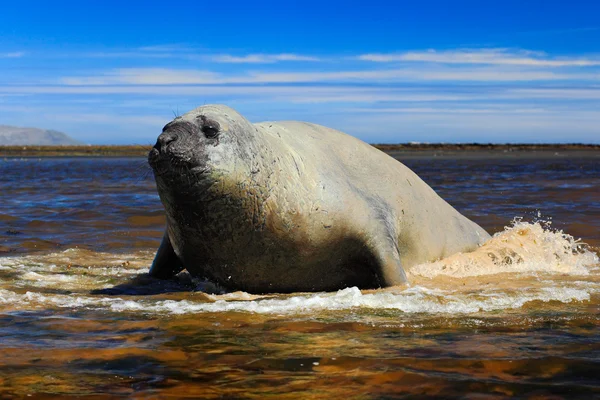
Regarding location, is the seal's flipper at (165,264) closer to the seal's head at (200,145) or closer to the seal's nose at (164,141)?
the seal's head at (200,145)

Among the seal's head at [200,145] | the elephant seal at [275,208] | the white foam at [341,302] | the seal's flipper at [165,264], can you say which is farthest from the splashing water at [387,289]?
the seal's head at [200,145]

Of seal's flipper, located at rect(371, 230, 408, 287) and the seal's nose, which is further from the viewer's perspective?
seal's flipper, located at rect(371, 230, 408, 287)

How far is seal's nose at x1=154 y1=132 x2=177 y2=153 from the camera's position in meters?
5.34

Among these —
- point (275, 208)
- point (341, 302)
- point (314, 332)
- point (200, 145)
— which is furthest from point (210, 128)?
point (314, 332)

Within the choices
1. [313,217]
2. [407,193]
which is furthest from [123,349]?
[407,193]

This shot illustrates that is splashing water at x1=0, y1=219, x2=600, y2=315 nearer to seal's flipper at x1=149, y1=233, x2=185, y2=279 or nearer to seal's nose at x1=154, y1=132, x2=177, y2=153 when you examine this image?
seal's flipper at x1=149, y1=233, x2=185, y2=279

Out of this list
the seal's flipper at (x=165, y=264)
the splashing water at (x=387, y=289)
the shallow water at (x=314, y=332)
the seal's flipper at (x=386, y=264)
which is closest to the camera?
the shallow water at (x=314, y=332)

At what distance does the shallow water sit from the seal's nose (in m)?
0.79

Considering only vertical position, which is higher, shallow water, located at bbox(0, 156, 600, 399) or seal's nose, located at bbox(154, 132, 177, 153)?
seal's nose, located at bbox(154, 132, 177, 153)

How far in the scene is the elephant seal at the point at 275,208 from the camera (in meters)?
5.54

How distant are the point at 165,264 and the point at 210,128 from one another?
6.71 ft

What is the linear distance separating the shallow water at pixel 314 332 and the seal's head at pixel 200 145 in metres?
0.74

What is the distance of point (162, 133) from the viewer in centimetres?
547

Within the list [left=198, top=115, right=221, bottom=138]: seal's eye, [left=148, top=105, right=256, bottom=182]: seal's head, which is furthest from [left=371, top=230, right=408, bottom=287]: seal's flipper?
[left=198, top=115, right=221, bottom=138]: seal's eye
